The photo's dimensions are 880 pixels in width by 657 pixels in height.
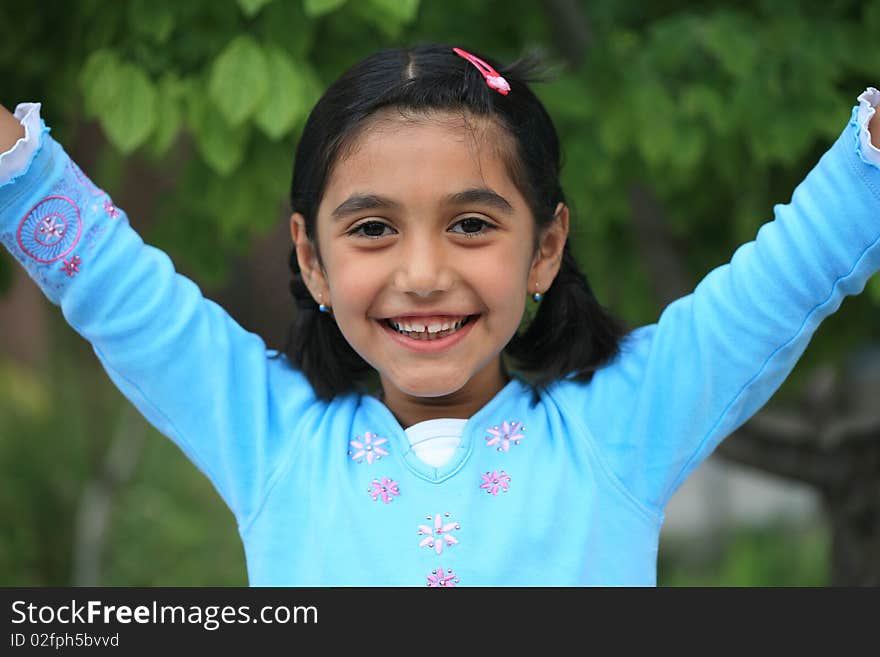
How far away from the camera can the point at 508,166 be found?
5.41 ft

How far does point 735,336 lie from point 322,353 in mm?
615

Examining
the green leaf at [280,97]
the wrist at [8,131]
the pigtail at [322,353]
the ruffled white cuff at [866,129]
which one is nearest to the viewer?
the ruffled white cuff at [866,129]

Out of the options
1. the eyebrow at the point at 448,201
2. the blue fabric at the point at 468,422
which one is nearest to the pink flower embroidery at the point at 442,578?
the blue fabric at the point at 468,422

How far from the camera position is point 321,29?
232cm

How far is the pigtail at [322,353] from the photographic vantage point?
70.6 inches

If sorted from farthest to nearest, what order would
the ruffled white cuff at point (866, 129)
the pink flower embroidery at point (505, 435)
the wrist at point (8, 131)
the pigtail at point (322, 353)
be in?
the pigtail at point (322, 353) < the pink flower embroidery at point (505, 435) < the wrist at point (8, 131) < the ruffled white cuff at point (866, 129)

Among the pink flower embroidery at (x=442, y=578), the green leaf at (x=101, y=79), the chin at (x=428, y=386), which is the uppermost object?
the green leaf at (x=101, y=79)

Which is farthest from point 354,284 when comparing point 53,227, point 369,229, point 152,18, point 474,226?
point 152,18

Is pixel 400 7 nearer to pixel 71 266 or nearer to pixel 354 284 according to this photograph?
pixel 354 284

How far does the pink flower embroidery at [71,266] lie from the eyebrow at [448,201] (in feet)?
1.15

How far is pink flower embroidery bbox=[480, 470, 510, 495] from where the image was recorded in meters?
1.64

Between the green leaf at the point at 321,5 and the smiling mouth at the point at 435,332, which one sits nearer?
the smiling mouth at the point at 435,332

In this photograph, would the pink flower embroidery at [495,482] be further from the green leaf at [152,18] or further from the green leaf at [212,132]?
the green leaf at [152,18]

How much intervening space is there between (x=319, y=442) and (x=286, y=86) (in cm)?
64
